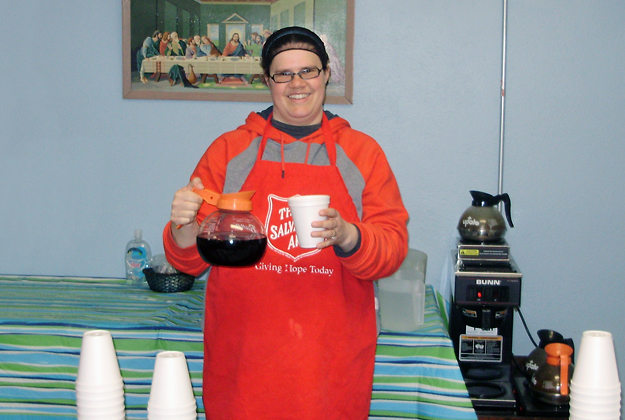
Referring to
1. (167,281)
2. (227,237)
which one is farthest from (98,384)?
(167,281)

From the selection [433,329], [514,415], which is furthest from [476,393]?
[433,329]

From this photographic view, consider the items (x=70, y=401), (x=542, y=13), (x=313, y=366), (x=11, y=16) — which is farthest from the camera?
(x=11, y=16)

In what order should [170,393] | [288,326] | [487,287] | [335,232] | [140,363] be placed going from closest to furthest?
[170,393] → [335,232] → [288,326] → [140,363] → [487,287]

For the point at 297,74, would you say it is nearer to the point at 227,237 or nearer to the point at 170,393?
the point at 227,237

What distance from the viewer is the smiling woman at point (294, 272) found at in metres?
1.45

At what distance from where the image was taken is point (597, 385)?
75 centimetres

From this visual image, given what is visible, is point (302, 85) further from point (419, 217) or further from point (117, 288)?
point (117, 288)

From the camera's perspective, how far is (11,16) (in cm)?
267

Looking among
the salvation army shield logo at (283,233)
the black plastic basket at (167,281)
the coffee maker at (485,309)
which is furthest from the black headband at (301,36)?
the black plastic basket at (167,281)

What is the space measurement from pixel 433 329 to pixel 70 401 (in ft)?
4.04

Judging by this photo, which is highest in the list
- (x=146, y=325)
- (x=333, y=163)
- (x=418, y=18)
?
(x=418, y=18)

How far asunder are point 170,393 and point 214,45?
213cm

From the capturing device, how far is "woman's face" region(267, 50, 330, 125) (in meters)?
1.48

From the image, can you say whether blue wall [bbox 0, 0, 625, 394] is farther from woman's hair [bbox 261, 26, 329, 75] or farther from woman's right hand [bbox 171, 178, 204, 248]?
woman's right hand [bbox 171, 178, 204, 248]
